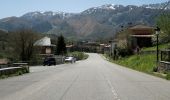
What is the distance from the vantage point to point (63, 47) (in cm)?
16838

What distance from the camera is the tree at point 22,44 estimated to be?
10394 cm

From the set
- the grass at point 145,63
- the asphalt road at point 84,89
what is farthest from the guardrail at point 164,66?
the asphalt road at point 84,89

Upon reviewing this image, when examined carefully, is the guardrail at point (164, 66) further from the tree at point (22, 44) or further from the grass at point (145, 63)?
the tree at point (22, 44)

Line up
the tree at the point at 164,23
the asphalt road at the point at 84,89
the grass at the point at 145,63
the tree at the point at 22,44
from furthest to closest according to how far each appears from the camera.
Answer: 1. the tree at the point at 22,44
2. the tree at the point at 164,23
3. the grass at the point at 145,63
4. the asphalt road at the point at 84,89

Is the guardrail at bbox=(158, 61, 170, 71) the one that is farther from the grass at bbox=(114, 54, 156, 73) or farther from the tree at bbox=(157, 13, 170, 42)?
the tree at bbox=(157, 13, 170, 42)

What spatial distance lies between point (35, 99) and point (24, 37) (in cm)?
9245

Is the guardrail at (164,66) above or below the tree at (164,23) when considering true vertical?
below

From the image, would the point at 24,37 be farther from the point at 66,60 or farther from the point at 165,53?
the point at 165,53

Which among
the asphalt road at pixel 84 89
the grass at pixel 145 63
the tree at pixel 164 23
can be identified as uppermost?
the tree at pixel 164 23

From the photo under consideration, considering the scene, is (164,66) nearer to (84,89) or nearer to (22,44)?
(84,89)

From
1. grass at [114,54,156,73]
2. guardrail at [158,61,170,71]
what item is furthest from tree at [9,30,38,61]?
guardrail at [158,61,170,71]

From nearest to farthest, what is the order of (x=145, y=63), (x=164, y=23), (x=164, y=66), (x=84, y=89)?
(x=84, y=89), (x=164, y=66), (x=145, y=63), (x=164, y=23)

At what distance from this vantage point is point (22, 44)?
106 meters

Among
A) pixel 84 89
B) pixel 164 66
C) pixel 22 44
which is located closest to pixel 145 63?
pixel 164 66
